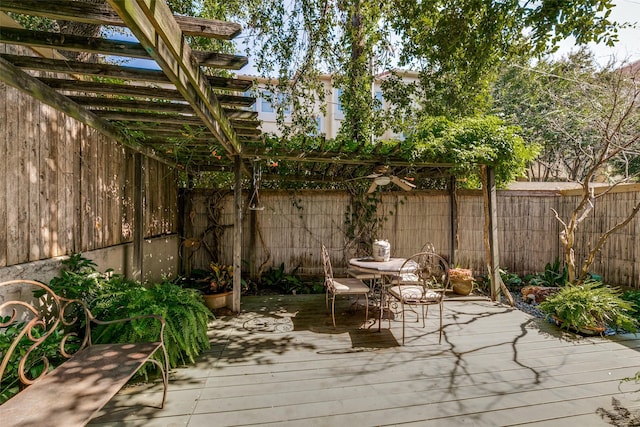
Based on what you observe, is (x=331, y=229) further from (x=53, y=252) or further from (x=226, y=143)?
(x=53, y=252)

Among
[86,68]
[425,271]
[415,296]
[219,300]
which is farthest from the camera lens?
[425,271]

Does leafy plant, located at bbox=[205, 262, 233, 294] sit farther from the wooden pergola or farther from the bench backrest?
the bench backrest

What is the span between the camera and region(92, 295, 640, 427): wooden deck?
76.2 inches

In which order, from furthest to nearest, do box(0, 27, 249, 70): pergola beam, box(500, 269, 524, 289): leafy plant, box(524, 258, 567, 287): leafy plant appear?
1. box(500, 269, 524, 289): leafy plant
2. box(524, 258, 567, 287): leafy plant
3. box(0, 27, 249, 70): pergola beam

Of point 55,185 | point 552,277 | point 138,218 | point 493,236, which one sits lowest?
point 552,277

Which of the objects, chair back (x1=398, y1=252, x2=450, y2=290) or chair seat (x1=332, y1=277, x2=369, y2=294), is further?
chair seat (x1=332, y1=277, x2=369, y2=294)

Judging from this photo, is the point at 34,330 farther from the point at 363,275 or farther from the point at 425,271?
the point at 425,271

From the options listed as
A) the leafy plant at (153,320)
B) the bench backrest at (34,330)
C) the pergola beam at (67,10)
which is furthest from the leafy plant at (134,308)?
the pergola beam at (67,10)

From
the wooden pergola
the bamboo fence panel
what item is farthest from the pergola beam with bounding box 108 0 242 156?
the bamboo fence panel

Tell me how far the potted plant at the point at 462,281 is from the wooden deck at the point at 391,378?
48.0 inches

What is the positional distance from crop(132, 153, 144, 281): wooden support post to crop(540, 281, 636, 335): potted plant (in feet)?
16.4

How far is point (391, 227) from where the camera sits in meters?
5.64

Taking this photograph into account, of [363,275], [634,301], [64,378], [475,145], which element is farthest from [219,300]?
[634,301]

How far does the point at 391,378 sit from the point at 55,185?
3093 millimetres
